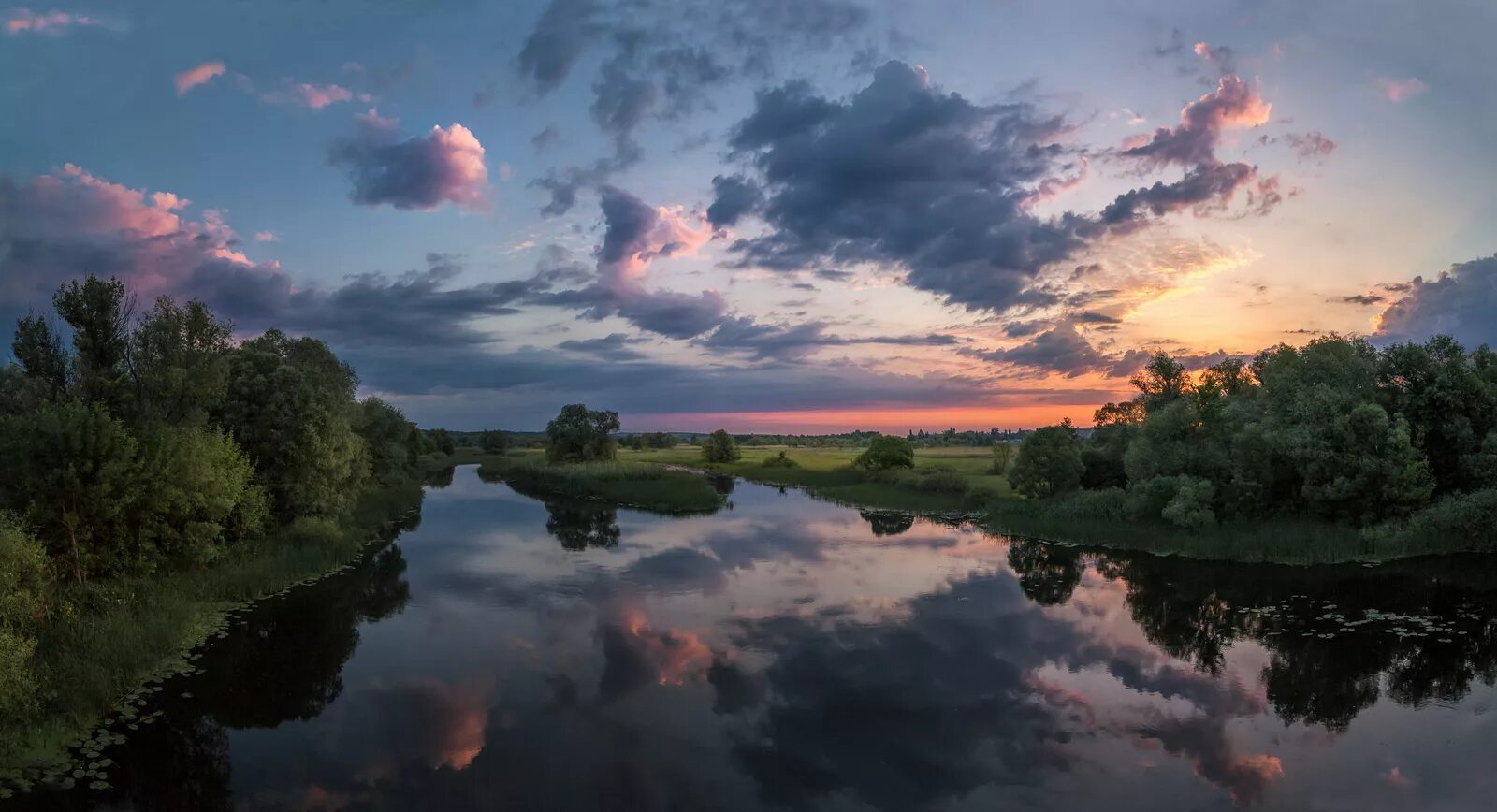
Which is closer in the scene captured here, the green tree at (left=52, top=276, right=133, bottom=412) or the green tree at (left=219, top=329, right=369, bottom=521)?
the green tree at (left=52, top=276, right=133, bottom=412)

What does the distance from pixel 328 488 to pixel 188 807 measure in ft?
77.0

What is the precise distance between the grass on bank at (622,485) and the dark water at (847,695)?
26513 millimetres

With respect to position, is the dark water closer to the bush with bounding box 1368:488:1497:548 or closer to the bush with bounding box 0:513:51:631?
the bush with bounding box 1368:488:1497:548

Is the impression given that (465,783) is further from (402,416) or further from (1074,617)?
(402,416)

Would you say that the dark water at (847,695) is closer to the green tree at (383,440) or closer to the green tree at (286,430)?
the green tree at (286,430)

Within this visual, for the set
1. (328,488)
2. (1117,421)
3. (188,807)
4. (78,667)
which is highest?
(1117,421)

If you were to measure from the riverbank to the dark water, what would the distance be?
913 millimetres

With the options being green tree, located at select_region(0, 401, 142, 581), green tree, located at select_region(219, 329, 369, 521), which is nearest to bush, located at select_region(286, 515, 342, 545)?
green tree, located at select_region(219, 329, 369, 521)

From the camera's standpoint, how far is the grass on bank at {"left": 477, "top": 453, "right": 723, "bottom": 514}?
5797 centimetres

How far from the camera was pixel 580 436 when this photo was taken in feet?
296

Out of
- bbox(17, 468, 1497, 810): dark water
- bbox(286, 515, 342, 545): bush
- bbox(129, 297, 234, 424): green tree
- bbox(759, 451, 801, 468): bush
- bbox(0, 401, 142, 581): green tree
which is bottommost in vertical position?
bbox(17, 468, 1497, 810): dark water

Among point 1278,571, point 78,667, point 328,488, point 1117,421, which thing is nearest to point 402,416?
point 328,488

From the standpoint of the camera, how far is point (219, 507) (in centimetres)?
2369

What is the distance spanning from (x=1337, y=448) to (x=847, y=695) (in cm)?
2780
